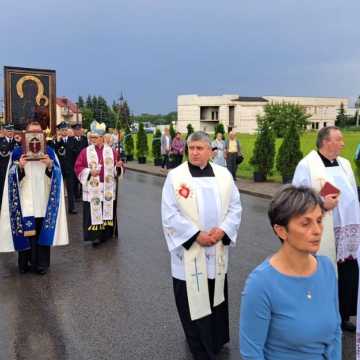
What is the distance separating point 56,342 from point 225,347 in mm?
1507

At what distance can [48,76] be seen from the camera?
35.4 feet

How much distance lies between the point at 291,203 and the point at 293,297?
0.39m

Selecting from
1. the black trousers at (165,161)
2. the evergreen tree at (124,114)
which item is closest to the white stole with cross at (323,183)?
the evergreen tree at (124,114)

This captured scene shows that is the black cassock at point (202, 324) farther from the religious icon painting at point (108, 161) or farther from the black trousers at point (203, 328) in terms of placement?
the religious icon painting at point (108, 161)

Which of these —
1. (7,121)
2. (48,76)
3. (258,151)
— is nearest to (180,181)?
(48,76)

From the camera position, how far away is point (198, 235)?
4074 mm

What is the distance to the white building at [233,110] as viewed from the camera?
131 metres

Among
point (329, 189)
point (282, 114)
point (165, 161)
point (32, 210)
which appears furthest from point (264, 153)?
point (282, 114)

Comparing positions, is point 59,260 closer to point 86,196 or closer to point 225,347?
point 86,196

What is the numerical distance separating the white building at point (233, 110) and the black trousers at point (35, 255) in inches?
4761

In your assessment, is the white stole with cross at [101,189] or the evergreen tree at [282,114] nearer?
the white stole with cross at [101,189]

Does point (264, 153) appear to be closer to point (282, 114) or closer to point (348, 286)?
point (348, 286)

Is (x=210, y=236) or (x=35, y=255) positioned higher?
(x=210, y=236)

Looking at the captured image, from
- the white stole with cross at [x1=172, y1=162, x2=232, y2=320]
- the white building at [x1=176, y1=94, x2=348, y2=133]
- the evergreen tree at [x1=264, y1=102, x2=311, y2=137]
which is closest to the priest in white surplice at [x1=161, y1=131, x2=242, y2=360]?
the white stole with cross at [x1=172, y1=162, x2=232, y2=320]
